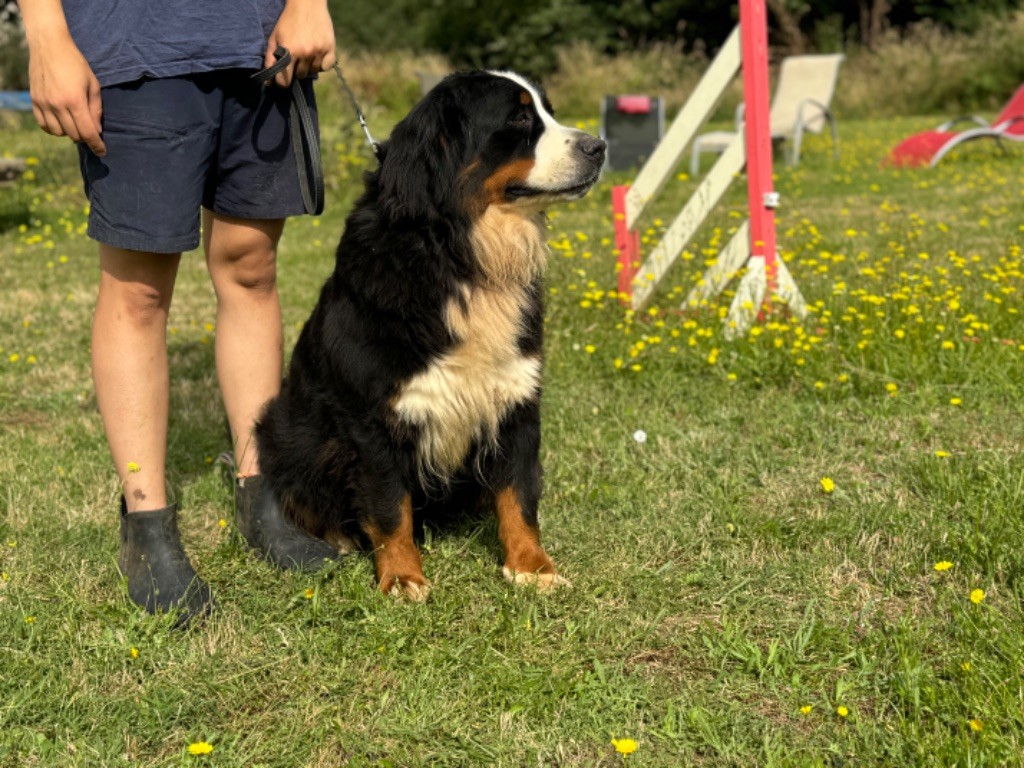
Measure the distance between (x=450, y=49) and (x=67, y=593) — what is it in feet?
92.9

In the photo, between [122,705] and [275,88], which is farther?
[275,88]

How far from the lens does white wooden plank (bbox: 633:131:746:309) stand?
14.5ft

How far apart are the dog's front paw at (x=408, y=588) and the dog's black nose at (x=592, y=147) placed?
3.54ft

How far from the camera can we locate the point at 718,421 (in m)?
3.55

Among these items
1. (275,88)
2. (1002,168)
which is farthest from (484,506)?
(1002,168)

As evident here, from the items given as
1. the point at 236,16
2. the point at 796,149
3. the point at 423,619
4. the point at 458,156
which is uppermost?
the point at 236,16

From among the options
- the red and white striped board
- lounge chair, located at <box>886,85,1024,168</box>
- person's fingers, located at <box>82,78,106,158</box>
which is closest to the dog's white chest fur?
person's fingers, located at <box>82,78,106,158</box>

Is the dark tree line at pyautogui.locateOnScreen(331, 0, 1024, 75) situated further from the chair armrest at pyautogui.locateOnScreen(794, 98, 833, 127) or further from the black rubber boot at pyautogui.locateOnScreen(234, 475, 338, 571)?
the black rubber boot at pyautogui.locateOnScreen(234, 475, 338, 571)

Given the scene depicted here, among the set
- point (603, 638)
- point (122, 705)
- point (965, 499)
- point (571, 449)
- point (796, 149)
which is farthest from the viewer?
point (796, 149)

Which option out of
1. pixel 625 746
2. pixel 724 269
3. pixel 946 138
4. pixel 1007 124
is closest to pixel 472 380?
pixel 625 746

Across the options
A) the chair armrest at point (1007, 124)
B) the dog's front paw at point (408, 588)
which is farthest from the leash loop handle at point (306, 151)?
the chair armrest at point (1007, 124)

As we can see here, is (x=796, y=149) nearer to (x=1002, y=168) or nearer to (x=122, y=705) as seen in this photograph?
(x=1002, y=168)

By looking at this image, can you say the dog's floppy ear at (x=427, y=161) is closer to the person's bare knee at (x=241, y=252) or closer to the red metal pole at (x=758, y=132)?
the person's bare knee at (x=241, y=252)

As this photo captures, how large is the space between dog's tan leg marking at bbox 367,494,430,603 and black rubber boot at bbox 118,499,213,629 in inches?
15.7
